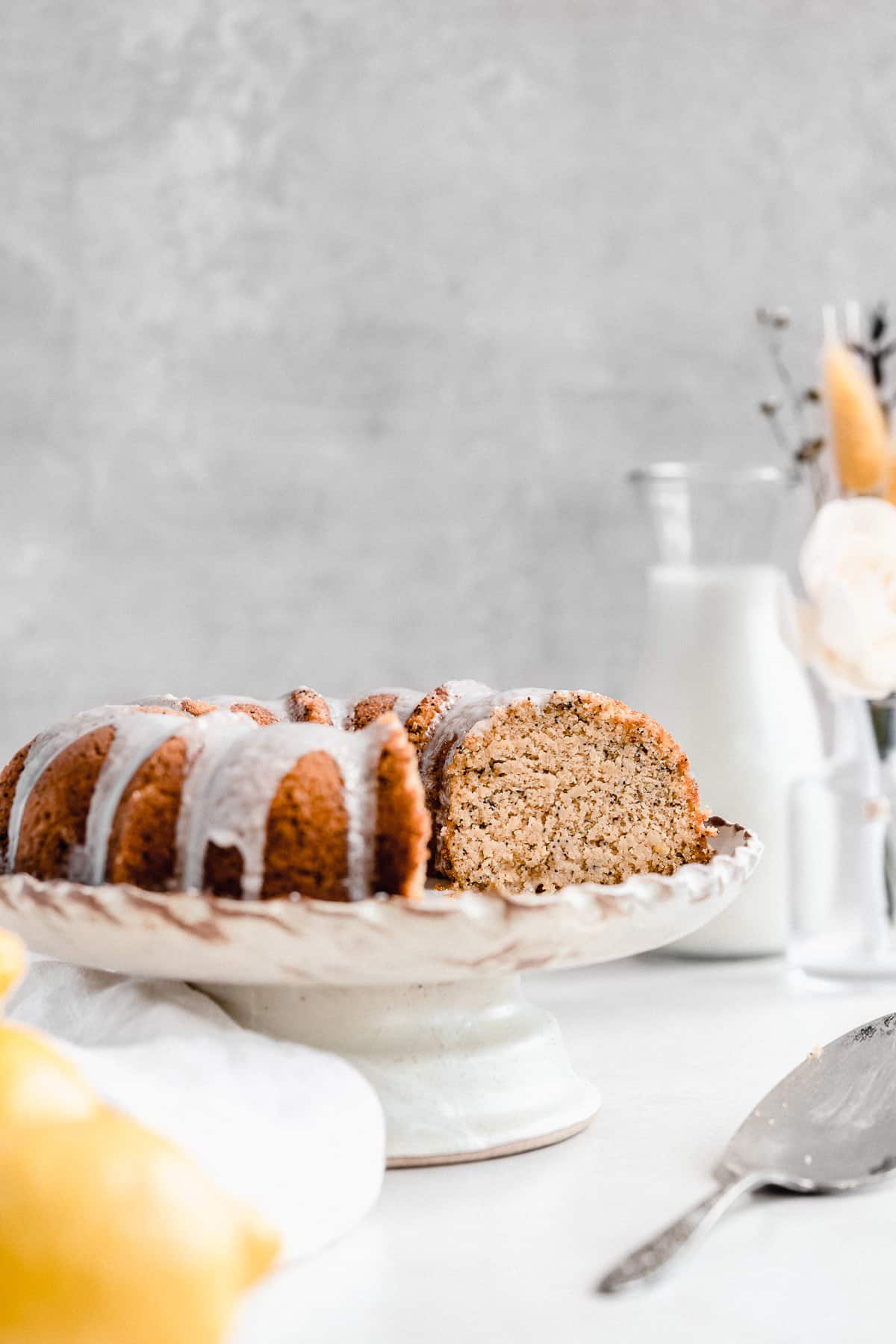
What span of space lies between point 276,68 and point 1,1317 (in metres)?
2.29

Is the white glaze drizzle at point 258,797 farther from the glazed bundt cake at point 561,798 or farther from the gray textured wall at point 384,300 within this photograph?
the gray textured wall at point 384,300

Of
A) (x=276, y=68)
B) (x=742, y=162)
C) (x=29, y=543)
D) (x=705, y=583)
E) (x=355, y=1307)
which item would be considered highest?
(x=276, y=68)

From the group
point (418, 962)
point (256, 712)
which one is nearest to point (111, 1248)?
point (418, 962)

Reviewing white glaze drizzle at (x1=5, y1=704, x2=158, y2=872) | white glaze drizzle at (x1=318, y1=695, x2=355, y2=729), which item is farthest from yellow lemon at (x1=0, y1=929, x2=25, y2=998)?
white glaze drizzle at (x1=318, y1=695, x2=355, y2=729)

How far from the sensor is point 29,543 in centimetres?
244

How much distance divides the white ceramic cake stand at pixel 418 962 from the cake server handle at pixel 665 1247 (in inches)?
5.5

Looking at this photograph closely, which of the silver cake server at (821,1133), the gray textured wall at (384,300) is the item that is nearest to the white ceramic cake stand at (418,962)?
the silver cake server at (821,1133)

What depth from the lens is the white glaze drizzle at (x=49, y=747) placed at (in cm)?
85

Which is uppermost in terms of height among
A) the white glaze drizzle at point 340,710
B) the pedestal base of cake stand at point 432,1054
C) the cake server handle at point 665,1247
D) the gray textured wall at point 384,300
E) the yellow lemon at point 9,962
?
the gray textured wall at point 384,300

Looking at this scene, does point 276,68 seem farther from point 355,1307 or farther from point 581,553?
point 355,1307

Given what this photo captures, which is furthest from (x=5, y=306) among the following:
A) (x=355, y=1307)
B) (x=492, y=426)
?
(x=355, y=1307)

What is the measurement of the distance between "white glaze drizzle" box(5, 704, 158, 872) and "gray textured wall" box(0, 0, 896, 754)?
1596 millimetres

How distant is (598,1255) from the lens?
26.8 inches

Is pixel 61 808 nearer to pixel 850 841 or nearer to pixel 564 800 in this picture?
pixel 564 800
